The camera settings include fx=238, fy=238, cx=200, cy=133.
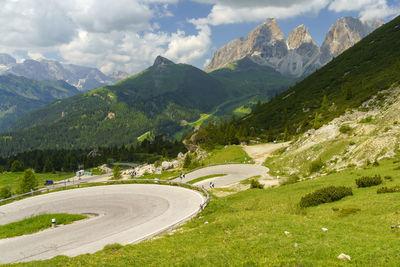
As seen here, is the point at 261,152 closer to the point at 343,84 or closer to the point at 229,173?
the point at 229,173

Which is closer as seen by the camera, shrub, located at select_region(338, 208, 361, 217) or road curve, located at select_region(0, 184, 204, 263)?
shrub, located at select_region(338, 208, 361, 217)

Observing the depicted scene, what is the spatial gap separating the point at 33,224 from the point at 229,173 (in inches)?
1820

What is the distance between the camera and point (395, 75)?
9469 cm

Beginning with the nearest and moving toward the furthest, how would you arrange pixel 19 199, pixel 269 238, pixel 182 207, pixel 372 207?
pixel 269 238 → pixel 372 207 → pixel 182 207 → pixel 19 199

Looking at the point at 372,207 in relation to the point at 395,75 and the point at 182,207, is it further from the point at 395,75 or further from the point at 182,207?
the point at 395,75

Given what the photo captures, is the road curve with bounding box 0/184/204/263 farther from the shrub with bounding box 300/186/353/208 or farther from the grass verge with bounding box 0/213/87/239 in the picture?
the shrub with bounding box 300/186/353/208

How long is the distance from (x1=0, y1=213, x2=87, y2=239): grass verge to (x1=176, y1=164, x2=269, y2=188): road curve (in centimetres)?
3240

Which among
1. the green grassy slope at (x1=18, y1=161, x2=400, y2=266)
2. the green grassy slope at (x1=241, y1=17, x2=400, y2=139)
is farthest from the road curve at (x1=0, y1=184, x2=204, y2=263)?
the green grassy slope at (x1=241, y1=17, x2=400, y2=139)

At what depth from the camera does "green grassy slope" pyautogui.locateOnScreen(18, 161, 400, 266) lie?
34.6 ft

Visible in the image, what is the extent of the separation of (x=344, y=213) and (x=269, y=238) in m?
7.78

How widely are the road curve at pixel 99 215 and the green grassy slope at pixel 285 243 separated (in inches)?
196

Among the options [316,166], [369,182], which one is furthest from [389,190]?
[316,166]

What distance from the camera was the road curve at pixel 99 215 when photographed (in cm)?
1955

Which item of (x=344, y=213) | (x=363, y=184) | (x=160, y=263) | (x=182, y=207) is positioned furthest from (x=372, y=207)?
(x=182, y=207)
